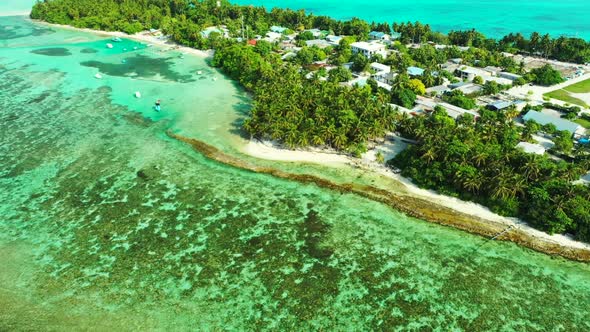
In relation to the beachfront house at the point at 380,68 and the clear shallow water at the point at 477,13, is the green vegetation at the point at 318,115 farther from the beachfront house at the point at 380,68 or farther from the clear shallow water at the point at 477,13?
the clear shallow water at the point at 477,13

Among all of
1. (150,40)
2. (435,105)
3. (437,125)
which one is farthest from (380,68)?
(150,40)

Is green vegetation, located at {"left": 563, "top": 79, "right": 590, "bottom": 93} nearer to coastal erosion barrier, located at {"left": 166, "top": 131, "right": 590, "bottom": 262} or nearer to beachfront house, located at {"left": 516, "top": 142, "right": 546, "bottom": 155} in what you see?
beachfront house, located at {"left": 516, "top": 142, "right": 546, "bottom": 155}

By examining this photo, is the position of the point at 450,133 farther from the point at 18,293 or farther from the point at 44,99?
the point at 44,99

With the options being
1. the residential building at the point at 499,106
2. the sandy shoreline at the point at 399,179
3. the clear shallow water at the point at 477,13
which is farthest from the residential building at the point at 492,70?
the clear shallow water at the point at 477,13

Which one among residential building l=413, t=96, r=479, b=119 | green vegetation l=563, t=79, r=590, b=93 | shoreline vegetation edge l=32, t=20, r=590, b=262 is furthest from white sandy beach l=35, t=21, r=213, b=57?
green vegetation l=563, t=79, r=590, b=93

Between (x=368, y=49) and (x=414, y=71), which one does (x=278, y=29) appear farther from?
(x=414, y=71)
